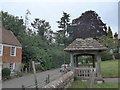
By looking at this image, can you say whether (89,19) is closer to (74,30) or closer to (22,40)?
(74,30)

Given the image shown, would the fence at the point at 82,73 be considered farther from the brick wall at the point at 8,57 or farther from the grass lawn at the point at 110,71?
the brick wall at the point at 8,57

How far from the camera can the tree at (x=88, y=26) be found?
172ft

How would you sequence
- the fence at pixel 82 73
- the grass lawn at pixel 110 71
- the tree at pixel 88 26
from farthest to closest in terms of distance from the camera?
the tree at pixel 88 26, the grass lawn at pixel 110 71, the fence at pixel 82 73

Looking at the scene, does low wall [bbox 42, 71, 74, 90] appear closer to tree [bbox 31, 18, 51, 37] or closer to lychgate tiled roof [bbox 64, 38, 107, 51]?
lychgate tiled roof [bbox 64, 38, 107, 51]

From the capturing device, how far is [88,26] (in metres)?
53.2

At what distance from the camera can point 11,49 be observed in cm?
2608

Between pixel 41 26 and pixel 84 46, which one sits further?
pixel 41 26

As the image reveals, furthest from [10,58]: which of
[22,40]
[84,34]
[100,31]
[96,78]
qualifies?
[100,31]

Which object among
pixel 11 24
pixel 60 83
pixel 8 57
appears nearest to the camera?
pixel 60 83

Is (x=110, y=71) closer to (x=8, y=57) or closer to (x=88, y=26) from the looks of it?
(x=8, y=57)

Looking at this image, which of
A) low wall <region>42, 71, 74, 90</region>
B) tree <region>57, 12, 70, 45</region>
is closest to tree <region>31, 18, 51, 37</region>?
tree <region>57, 12, 70, 45</region>

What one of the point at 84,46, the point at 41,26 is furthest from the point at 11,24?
the point at 41,26

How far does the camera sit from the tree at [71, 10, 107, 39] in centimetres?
5234

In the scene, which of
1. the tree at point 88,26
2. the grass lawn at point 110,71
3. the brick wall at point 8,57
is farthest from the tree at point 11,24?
the tree at point 88,26
